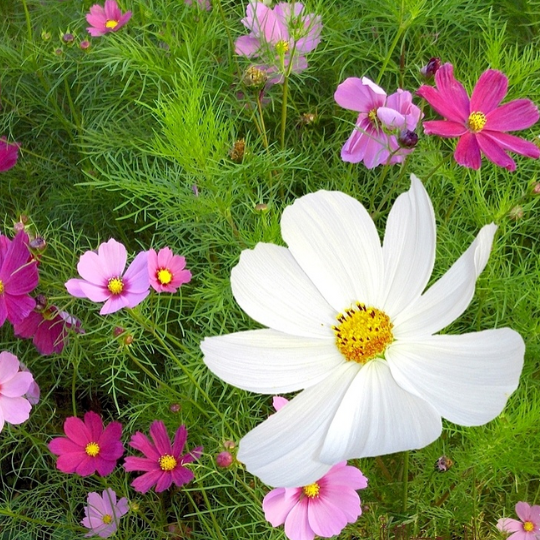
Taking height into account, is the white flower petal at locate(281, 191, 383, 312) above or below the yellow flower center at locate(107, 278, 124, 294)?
above

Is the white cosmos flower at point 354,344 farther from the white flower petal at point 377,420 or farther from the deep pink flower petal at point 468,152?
the deep pink flower petal at point 468,152

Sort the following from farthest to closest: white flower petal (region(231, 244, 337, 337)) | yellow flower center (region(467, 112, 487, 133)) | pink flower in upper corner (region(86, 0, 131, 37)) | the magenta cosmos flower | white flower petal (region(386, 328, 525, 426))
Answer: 1. pink flower in upper corner (region(86, 0, 131, 37))
2. the magenta cosmos flower
3. yellow flower center (region(467, 112, 487, 133))
4. white flower petal (region(231, 244, 337, 337))
5. white flower petal (region(386, 328, 525, 426))

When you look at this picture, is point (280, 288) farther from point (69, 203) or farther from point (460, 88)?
point (69, 203)

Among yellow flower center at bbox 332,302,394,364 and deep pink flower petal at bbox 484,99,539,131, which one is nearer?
yellow flower center at bbox 332,302,394,364

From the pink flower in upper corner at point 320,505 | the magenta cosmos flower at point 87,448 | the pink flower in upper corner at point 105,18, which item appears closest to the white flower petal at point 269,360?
the pink flower in upper corner at point 320,505

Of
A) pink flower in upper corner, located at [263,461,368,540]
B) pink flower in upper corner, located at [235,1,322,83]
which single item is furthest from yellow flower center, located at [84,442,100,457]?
pink flower in upper corner, located at [235,1,322,83]

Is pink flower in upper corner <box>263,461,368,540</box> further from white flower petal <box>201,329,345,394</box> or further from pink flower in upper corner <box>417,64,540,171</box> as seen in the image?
pink flower in upper corner <box>417,64,540,171</box>

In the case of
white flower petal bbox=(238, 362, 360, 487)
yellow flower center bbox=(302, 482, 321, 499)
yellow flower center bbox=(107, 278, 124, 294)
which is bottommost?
yellow flower center bbox=(302, 482, 321, 499)
